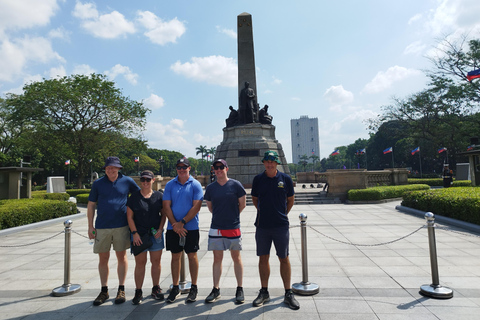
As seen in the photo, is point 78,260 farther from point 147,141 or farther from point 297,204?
point 147,141

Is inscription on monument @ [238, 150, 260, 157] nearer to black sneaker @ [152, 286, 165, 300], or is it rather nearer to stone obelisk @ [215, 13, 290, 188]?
stone obelisk @ [215, 13, 290, 188]

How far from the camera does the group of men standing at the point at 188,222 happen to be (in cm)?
391

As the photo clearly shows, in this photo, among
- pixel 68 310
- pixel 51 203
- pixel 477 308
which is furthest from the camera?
pixel 51 203

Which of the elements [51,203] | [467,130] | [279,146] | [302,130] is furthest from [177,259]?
[302,130]

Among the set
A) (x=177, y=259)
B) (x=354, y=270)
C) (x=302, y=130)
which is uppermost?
(x=302, y=130)

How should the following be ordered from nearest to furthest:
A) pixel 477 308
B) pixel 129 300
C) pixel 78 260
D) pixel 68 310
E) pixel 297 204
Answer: pixel 477 308, pixel 68 310, pixel 129 300, pixel 78 260, pixel 297 204

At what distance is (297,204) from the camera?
54.3 feet

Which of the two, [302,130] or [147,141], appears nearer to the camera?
[147,141]

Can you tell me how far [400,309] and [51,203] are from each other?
1303 cm

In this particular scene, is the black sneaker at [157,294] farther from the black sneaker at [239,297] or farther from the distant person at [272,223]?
the distant person at [272,223]

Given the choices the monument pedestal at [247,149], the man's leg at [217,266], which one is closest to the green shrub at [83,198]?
the monument pedestal at [247,149]

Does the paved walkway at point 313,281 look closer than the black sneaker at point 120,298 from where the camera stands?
Yes

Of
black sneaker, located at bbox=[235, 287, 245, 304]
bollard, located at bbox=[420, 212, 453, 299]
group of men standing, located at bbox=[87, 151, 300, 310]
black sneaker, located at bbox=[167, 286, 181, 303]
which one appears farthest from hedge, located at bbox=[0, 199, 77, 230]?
bollard, located at bbox=[420, 212, 453, 299]

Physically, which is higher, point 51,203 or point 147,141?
point 147,141
